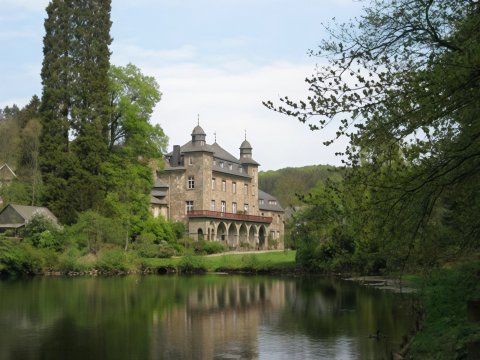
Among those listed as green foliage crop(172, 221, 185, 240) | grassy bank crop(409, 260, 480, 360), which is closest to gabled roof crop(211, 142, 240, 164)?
green foliage crop(172, 221, 185, 240)

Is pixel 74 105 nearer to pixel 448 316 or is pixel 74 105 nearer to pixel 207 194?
pixel 207 194

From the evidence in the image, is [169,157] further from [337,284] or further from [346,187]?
[346,187]

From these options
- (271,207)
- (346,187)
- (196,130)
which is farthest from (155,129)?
(346,187)

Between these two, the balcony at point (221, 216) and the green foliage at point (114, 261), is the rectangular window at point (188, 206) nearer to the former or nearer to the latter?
the balcony at point (221, 216)

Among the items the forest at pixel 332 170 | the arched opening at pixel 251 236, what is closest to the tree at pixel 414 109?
the forest at pixel 332 170

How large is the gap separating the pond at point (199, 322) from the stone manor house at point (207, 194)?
72.6 feet

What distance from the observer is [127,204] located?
4169 centimetres

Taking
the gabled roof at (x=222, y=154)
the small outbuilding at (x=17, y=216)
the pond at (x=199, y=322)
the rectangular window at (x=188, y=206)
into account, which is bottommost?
the pond at (x=199, y=322)

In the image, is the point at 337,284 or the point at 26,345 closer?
the point at 26,345

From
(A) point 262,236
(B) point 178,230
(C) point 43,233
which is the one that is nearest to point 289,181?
(A) point 262,236

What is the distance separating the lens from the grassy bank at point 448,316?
8.82 meters

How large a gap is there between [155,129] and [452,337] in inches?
1412

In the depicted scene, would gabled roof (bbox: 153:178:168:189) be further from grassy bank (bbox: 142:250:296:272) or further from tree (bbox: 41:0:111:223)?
grassy bank (bbox: 142:250:296:272)

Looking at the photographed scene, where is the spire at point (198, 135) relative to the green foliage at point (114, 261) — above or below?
above
